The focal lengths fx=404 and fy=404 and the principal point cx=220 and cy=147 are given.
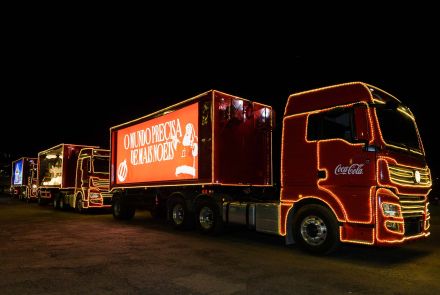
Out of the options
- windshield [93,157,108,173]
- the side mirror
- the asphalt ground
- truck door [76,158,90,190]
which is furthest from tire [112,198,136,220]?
the side mirror

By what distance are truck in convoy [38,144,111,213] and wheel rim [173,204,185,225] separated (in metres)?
7.00

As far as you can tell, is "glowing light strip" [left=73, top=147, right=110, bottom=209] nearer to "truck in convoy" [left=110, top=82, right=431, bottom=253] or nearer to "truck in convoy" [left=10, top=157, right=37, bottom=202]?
"truck in convoy" [left=110, top=82, right=431, bottom=253]

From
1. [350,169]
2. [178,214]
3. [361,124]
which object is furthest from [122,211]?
[361,124]

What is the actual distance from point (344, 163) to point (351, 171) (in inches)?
8.1

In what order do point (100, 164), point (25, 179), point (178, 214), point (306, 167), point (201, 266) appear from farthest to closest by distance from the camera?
1. point (25, 179)
2. point (100, 164)
3. point (178, 214)
4. point (306, 167)
5. point (201, 266)

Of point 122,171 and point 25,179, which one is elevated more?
point 25,179

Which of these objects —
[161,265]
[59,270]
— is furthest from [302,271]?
[59,270]

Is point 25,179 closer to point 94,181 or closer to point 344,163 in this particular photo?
point 94,181

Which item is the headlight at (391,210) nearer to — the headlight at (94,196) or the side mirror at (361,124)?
the side mirror at (361,124)

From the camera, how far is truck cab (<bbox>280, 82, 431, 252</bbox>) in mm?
6845

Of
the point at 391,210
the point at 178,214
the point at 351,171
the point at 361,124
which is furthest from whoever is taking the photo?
the point at 178,214

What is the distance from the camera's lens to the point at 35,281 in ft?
18.4

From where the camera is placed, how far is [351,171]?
7.16 m

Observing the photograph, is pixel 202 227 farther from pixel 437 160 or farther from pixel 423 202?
pixel 437 160
